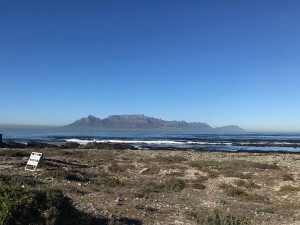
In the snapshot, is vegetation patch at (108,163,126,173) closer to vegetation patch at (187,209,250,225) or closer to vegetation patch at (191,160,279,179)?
Result: vegetation patch at (191,160,279,179)

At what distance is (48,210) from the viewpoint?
994 centimetres

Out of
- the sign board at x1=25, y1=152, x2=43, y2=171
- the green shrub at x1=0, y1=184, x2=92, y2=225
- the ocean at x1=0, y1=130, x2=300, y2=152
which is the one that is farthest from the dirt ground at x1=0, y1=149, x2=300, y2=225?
the ocean at x1=0, y1=130, x2=300, y2=152

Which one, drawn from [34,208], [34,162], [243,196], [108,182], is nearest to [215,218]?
[34,208]

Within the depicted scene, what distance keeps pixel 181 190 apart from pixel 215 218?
321 inches

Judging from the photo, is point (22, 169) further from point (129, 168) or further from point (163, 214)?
point (163, 214)

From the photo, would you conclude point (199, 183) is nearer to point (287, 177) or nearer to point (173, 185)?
point (173, 185)

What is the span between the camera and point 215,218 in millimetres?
13641

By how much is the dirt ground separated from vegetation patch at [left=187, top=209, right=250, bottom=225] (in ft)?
0.11

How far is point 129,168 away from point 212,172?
6077mm

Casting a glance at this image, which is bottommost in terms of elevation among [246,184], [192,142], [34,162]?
[246,184]

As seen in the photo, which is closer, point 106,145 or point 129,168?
point 129,168

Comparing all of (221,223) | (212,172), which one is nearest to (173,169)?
(212,172)

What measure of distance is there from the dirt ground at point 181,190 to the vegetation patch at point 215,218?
0.11 feet

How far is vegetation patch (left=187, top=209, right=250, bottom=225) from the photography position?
13.1 meters
